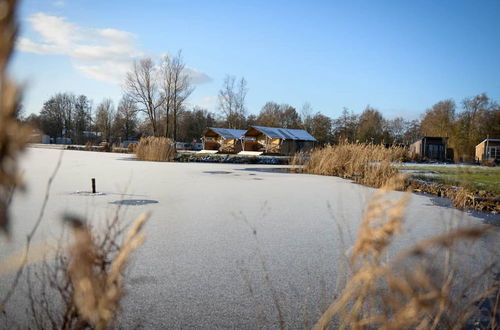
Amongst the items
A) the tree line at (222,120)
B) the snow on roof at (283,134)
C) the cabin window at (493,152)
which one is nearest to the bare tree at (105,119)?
the tree line at (222,120)

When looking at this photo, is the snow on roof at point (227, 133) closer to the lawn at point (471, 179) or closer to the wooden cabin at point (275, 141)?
the wooden cabin at point (275, 141)

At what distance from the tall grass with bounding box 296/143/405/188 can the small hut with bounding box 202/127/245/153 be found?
2400cm

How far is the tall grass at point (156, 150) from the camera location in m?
20.8

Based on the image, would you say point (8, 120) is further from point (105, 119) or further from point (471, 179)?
point (105, 119)

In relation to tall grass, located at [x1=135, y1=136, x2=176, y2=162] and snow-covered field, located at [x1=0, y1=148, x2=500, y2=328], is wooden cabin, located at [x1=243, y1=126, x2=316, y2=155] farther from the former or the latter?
snow-covered field, located at [x1=0, y1=148, x2=500, y2=328]

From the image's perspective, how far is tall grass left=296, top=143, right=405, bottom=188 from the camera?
10.4m

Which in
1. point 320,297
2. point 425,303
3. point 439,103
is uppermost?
→ point 439,103

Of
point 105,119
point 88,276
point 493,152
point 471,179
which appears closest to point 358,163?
point 471,179

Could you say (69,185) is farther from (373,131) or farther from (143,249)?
(373,131)

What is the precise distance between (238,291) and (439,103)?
2084 inches

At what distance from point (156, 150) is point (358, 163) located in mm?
12631

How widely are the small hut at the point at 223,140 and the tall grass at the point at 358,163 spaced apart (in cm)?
2400

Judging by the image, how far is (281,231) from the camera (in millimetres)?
4504

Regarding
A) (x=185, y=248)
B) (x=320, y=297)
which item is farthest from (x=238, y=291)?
(x=185, y=248)
